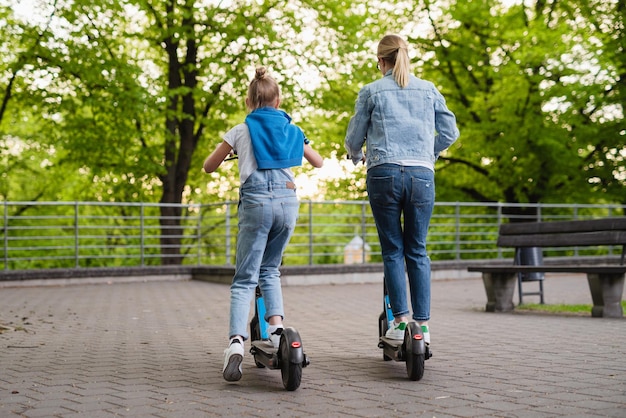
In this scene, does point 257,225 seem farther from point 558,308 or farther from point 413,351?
point 558,308

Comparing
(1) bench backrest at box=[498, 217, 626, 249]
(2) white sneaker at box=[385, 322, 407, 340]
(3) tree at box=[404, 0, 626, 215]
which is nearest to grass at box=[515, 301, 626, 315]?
(1) bench backrest at box=[498, 217, 626, 249]

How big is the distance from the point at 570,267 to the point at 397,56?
4444 mm

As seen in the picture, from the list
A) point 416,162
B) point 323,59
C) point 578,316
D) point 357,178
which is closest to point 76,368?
point 416,162

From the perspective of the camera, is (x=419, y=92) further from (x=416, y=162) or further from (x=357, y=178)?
(x=357, y=178)

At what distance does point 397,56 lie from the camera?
5352 millimetres

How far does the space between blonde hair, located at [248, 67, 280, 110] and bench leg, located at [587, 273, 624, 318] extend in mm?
5092

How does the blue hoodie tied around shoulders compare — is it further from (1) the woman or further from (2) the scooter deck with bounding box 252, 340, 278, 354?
(2) the scooter deck with bounding box 252, 340, 278, 354

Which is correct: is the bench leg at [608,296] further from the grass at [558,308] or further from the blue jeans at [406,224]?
the blue jeans at [406,224]

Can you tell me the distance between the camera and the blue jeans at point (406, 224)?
5.24m

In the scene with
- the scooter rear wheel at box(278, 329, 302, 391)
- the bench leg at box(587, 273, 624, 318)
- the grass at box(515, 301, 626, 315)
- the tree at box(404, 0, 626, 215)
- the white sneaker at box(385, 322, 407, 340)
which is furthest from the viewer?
the tree at box(404, 0, 626, 215)

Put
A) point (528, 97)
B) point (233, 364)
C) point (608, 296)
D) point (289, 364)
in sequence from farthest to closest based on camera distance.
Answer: point (528, 97), point (608, 296), point (233, 364), point (289, 364)

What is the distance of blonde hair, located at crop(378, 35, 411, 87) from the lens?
5.32 metres

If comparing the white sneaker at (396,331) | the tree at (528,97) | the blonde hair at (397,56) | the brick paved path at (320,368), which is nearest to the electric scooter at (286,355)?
the brick paved path at (320,368)

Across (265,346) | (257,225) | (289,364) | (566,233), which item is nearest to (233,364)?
(265,346)
